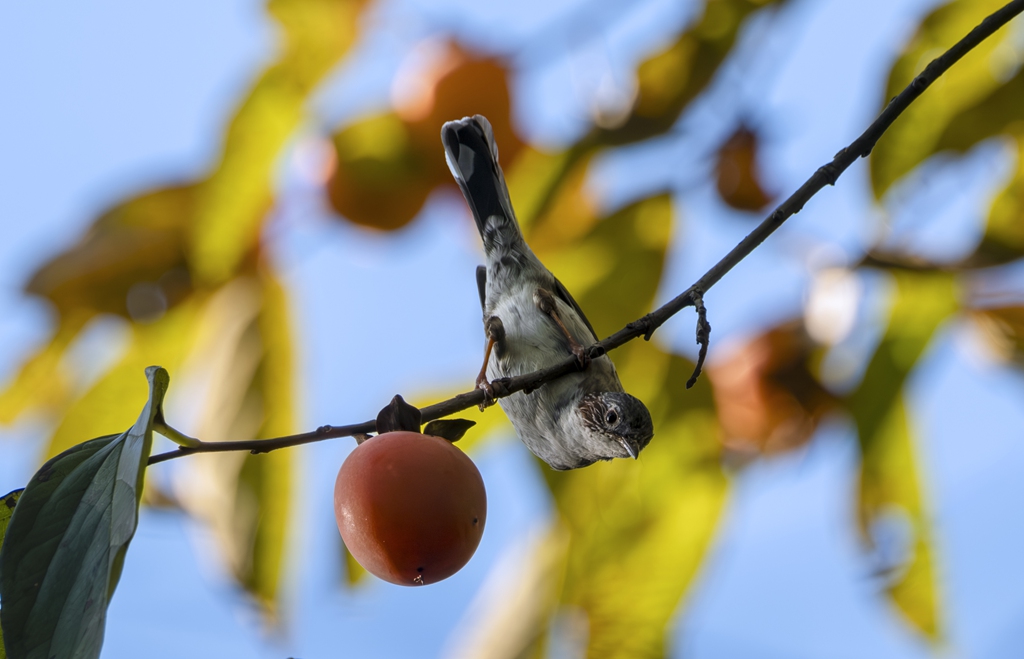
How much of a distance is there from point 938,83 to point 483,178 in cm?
137

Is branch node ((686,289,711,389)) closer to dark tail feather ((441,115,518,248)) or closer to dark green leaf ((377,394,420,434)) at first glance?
dark green leaf ((377,394,420,434))

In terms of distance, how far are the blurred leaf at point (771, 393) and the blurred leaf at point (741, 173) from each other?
0.45 meters

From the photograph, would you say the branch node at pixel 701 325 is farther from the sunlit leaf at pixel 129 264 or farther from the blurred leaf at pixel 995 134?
the sunlit leaf at pixel 129 264

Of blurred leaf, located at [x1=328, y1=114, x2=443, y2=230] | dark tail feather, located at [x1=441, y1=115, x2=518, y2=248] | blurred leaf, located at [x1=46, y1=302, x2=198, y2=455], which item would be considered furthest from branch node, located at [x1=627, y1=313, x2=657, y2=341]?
blurred leaf, located at [x1=46, y1=302, x2=198, y2=455]

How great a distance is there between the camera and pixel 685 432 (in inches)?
102

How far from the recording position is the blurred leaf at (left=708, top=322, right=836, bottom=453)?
2738 millimetres

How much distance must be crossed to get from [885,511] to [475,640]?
4.41 feet

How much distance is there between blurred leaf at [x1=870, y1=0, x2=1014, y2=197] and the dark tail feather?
112 centimetres

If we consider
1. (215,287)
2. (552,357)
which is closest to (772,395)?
(552,357)

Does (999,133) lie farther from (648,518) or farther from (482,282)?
(482,282)

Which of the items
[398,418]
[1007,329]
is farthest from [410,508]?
[1007,329]

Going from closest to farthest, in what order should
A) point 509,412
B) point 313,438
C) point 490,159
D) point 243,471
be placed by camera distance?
1. point 313,438
2. point 509,412
3. point 243,471
4. point 490,159

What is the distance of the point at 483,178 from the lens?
108 inches

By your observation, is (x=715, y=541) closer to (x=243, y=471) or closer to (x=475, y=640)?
(x=475, y=640)
